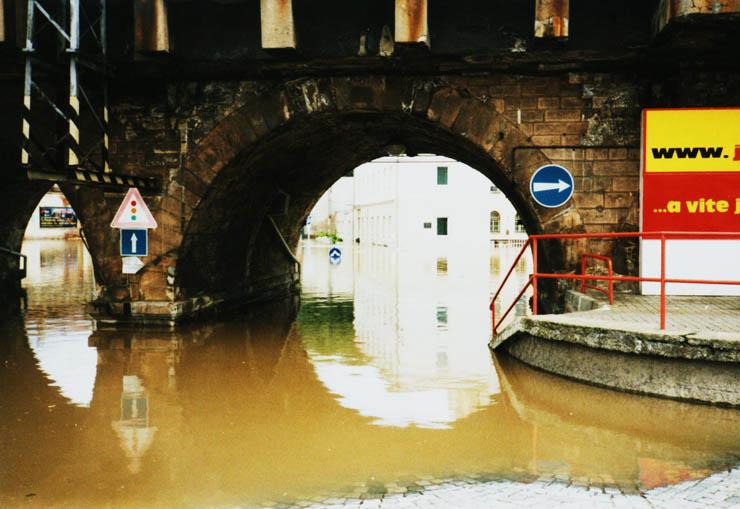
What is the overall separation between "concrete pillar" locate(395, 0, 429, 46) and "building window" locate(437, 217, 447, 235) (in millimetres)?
44492

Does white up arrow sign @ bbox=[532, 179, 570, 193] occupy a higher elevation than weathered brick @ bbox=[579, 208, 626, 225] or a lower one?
higher

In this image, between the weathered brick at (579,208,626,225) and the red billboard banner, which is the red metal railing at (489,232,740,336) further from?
the weathered brick at (579,208,626,225)

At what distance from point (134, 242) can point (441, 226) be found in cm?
4360

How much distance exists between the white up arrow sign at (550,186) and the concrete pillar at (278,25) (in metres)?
3.83

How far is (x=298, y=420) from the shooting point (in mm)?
7055

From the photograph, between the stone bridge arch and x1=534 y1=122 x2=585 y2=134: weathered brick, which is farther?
the stone bridge arch

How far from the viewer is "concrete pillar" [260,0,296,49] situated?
10.5m

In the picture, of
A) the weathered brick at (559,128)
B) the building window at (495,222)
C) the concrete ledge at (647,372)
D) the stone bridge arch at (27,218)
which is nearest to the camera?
the concrete ledge at (647,372)

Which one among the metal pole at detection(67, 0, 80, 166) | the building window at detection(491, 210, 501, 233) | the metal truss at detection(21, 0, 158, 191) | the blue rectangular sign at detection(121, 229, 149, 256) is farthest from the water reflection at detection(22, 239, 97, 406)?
the building window at detection(491, 210, 501, 233)

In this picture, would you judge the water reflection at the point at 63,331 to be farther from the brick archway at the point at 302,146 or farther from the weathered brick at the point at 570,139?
the weathered brick at the point at 570,139

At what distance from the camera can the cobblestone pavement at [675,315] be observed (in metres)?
7.71

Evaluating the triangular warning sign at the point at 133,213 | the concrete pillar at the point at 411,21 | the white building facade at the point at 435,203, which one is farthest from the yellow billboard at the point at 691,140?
the white building facade at the point at 435,203

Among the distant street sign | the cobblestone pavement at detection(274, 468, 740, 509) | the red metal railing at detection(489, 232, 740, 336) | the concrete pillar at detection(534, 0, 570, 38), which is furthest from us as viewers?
the distant street sign

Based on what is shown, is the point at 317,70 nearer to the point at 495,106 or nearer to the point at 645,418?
the point at 495,106
